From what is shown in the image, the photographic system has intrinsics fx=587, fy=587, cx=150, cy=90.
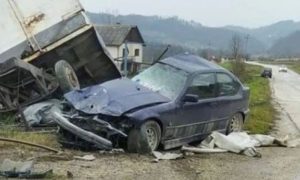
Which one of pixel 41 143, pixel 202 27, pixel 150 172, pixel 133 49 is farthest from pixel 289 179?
pixel 202 27

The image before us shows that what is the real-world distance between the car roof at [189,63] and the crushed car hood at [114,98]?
1199 millimetres

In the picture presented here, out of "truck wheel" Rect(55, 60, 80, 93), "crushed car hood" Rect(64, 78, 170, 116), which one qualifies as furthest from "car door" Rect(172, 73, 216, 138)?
"truck wheel" Rect(55, 60, 80, 93)

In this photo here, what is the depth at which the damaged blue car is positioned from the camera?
9.98 metres

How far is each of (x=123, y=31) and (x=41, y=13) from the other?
174 ft

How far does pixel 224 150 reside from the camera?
11.2 metres

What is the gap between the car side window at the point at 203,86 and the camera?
1147 centimetres

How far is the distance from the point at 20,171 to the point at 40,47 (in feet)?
26.6

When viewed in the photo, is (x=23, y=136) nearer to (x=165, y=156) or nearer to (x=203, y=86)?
(x=165, y=156)

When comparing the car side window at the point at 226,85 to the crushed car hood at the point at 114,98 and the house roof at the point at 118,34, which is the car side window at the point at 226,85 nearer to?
the crushed car hood at the point at 114,98

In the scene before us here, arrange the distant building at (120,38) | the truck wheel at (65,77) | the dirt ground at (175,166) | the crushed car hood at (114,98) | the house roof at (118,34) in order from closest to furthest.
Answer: the dirt ground at (175,166) < the crushed car hood at (114,98) < the truck wheel at (65,77) < the distant building at (120,38) < the house roof at (118,34)

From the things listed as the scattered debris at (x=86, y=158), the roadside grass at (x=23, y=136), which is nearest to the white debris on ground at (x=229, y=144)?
the scattered debris at (x=86, y=158)

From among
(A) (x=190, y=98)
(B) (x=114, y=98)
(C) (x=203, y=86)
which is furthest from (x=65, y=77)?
(A) (x=190, y=98)

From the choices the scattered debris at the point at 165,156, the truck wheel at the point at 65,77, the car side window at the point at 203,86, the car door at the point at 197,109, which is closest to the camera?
the scattered debris at the point at 165,156

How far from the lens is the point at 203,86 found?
11.8 meters
